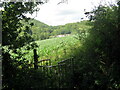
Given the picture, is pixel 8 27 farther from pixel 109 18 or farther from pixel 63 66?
pixel 109 18

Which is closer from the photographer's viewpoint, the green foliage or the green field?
the green foliage

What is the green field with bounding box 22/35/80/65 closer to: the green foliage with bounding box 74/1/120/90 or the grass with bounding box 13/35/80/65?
the grass with bounding box 13/35/80/65

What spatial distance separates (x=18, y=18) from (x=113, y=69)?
129 inches

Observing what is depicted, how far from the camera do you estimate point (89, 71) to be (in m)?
4.08

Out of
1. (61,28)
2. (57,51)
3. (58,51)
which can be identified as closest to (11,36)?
(58,51)

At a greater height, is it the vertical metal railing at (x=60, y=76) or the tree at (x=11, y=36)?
the tree at (x=11, y=36)

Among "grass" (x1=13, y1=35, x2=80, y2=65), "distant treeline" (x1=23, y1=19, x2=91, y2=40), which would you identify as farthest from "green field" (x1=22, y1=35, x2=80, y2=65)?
"distant treeline" (x1=23, y1=19, x2=91, y2=40)

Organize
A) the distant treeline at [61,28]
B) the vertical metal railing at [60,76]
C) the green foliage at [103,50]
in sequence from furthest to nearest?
the vertical metal railing at [60,76]
the distant treeline at [61,28]
the green foliage at [103,50]

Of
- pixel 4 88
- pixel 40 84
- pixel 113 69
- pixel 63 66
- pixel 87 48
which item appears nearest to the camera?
pixel 113 69

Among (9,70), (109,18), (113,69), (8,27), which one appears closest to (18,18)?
(8,27)

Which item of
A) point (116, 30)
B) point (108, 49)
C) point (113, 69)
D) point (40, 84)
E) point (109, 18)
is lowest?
point (40, 84)

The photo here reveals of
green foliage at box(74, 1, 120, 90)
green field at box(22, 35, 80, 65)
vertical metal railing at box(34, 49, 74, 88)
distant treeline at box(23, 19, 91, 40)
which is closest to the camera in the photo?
green foliage at box(74, 1, 120, 90)

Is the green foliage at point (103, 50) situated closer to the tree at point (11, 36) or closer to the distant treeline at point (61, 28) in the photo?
the distant treeline at point (61, 28)

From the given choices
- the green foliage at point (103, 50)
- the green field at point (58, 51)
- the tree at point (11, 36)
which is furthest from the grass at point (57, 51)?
the green foliage at point (103, 50)
